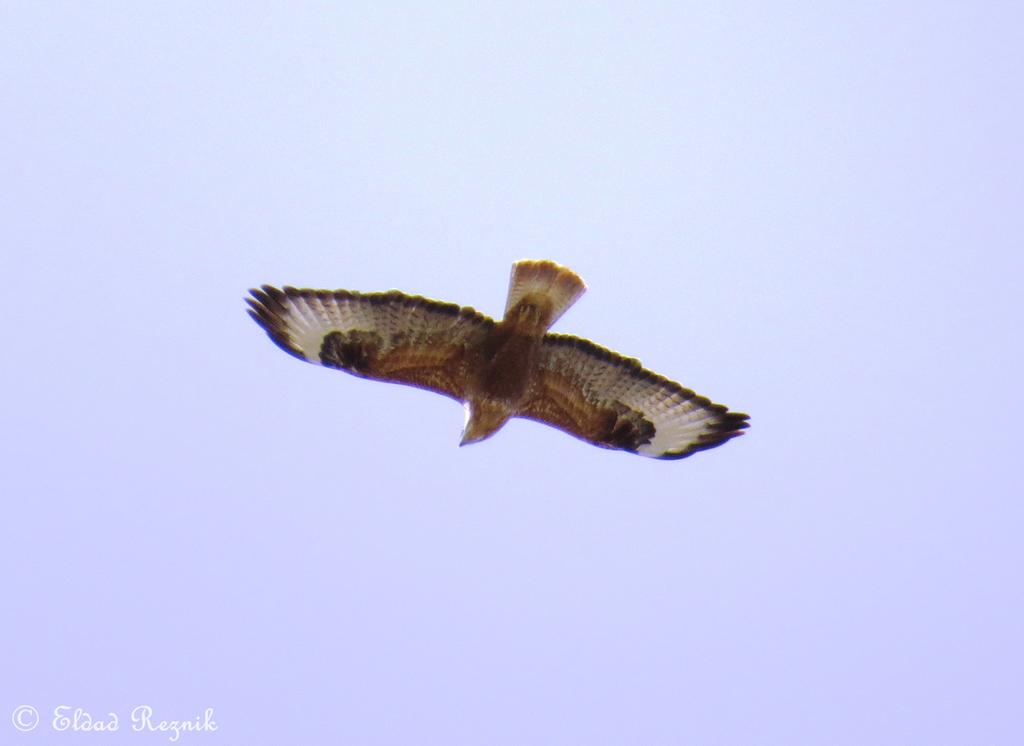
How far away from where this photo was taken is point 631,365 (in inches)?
318

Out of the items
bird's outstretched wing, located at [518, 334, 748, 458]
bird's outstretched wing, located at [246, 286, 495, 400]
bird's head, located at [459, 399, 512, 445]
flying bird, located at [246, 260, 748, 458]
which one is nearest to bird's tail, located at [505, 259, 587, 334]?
flying bird, located at [246, 260, 748, 458]

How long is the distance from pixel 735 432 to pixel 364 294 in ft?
9.87

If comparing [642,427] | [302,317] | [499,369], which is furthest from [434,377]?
[642,427]

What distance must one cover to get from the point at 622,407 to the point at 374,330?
1988 mm

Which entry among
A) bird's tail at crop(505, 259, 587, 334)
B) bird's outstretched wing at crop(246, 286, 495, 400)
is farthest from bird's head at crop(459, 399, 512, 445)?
bird's tail at crop(505, 259, 587, 334)

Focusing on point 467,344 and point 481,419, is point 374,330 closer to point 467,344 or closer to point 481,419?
point 467,344

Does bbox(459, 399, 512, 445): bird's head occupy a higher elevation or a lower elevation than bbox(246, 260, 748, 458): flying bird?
lower

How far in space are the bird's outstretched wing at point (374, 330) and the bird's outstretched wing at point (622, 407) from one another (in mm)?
677

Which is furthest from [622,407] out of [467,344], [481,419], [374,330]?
[374,330]

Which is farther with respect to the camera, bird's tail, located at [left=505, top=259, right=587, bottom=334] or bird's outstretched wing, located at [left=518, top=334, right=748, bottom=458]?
bird's outstretched wing, located at [left=518, top=334, right=748, bottom=458]

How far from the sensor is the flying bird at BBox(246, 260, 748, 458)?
769 cm

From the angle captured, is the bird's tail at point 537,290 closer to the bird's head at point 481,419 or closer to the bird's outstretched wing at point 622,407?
the bird's outstretched wing at point 622,407

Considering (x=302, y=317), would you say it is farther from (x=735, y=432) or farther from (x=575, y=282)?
(x=735, y=432)

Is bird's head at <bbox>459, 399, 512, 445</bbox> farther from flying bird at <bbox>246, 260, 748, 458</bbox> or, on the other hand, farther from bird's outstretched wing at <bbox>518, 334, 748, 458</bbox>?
bird's outstretched wing at <bbox>518, 334, 748, 458</bbox>
